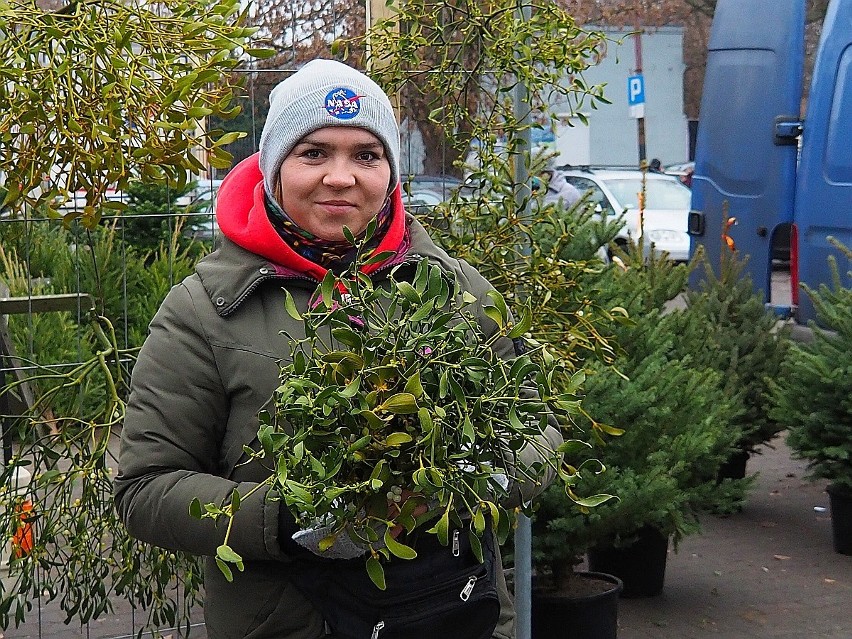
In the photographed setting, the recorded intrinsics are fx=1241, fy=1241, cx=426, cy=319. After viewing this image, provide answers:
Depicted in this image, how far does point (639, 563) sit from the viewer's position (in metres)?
5.45

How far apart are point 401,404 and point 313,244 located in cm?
63

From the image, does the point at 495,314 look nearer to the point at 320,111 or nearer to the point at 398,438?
the point at 398,438

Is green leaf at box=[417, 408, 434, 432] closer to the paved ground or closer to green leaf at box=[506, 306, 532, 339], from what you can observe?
green leaf at box=[506, 306, 532, 339]

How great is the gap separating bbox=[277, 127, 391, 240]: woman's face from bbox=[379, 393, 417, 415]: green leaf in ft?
2.05

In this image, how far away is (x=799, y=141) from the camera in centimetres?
900

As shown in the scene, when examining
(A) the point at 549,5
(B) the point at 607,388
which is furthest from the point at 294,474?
(B) the point at 607,388

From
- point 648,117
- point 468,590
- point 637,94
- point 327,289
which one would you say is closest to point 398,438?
point 327,289

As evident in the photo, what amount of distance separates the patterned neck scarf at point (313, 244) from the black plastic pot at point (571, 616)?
8.29ft

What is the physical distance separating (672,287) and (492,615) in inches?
169

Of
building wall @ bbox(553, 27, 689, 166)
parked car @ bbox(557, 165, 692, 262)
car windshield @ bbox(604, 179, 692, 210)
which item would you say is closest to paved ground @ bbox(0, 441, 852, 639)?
parked car @ bbox(557, 165, 692, 262)

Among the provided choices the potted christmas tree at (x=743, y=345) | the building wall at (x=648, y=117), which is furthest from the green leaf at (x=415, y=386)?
the building wall at (x=648, y=117)

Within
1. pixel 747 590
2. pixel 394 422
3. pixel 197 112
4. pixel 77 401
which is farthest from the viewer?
pixel 747 590

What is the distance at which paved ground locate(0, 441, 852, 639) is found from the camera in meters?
5.15

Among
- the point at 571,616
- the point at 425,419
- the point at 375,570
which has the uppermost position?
the point at 425,419
